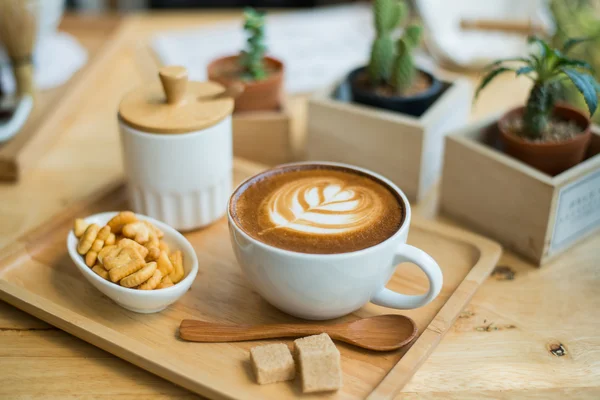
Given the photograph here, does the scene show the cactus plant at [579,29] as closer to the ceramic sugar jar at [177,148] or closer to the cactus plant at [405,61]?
the cactus plant at [405,61]

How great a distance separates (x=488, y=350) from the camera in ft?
2.76

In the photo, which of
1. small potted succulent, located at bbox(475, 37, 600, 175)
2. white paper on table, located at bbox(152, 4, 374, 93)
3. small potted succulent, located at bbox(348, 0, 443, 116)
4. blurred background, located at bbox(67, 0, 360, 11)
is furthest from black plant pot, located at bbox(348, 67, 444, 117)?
blurred background, located at bbox(67, 0, 360, 11)

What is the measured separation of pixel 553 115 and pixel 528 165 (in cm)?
14

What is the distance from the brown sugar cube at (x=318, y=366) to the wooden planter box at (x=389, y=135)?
43 cm

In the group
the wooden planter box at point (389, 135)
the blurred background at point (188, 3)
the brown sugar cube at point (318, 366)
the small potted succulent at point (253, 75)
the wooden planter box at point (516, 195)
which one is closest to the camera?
the brown sugar cube at point (318, 366)

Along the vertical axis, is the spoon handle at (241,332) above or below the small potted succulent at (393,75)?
below

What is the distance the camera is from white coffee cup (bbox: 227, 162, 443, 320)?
760mm

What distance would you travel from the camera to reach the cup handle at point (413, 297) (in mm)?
790

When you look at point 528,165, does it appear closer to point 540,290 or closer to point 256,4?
point 540,290

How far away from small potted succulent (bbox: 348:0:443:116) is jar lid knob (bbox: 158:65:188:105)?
318 millimetres

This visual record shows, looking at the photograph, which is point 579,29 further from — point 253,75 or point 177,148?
point 177,148

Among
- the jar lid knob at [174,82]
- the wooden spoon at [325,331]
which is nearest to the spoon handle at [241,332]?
the wooden spoon at [325,331]

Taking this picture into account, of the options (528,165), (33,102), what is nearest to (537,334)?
(528,165)

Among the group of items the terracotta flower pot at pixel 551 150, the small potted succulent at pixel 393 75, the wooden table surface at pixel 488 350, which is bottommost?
the wooden table surface at pixel 488 350
